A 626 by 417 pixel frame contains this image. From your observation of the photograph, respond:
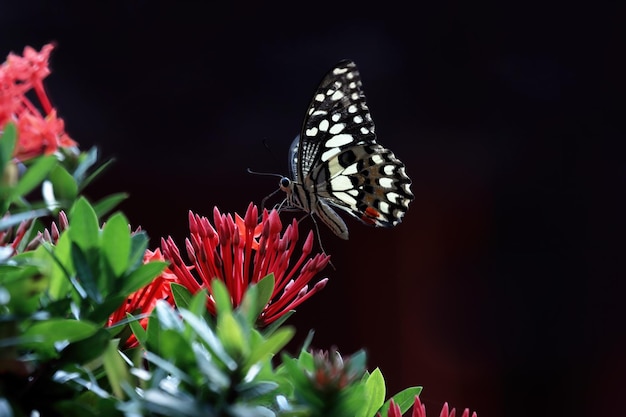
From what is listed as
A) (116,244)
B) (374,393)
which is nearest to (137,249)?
(116,244)

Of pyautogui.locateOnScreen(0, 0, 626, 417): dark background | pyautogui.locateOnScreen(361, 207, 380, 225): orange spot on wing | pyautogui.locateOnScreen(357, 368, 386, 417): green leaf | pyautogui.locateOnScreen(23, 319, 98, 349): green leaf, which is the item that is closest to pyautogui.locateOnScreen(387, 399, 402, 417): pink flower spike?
pyautogui.locateOnScreen(357, 368, 386, 417): green leaf

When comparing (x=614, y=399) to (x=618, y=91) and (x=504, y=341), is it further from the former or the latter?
(x=618, y=91)

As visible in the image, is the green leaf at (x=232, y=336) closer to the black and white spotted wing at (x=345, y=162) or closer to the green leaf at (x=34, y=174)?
the green leaf at (x=34, y=174)

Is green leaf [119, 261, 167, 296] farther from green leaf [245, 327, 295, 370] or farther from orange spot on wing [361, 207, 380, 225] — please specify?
orange spot on wing [361, 207, 380, 225]

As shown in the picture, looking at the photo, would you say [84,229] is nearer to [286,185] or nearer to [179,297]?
[179,297]

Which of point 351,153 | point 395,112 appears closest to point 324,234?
point 395,112
